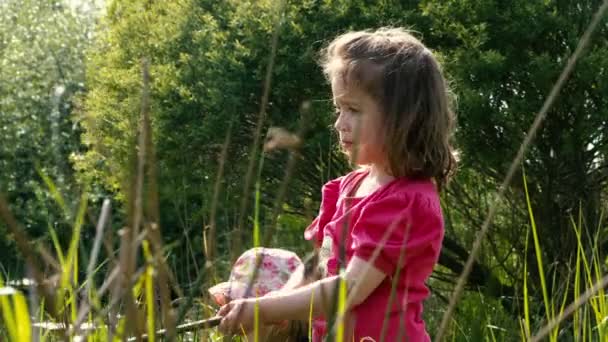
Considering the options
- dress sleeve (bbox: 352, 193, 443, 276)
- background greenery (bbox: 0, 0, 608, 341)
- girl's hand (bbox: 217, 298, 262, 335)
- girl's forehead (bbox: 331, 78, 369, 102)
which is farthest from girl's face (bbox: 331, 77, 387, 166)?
background greenery (bbox: 0, 0, 608, 341)

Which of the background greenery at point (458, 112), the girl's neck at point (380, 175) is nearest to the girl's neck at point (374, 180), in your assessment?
the girl's neck at point (380, 175)

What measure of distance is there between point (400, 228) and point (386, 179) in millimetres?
201

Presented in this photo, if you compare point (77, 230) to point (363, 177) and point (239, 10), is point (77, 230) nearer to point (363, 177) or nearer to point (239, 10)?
point (363, 177)

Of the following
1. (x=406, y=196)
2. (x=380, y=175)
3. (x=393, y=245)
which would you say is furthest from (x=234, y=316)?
(x=380, y=175)

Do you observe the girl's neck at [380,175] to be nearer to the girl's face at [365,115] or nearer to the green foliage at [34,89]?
the girl's face at [365,115]

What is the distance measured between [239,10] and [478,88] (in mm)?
1458

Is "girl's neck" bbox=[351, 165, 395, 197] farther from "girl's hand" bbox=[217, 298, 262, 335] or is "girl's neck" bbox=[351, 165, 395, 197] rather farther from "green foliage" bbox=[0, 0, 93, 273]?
"green foliage" bbox=[0, 0, 93, 273]

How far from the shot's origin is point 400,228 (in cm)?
266

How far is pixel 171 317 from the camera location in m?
1.00

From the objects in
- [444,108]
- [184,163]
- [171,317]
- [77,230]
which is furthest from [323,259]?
[184,163]

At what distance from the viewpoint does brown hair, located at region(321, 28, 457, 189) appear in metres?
2.80

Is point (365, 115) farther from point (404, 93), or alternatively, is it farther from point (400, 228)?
point (400, 228)

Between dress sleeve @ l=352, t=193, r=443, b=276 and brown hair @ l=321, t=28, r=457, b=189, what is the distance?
0.39ft

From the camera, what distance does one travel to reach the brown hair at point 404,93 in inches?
110
